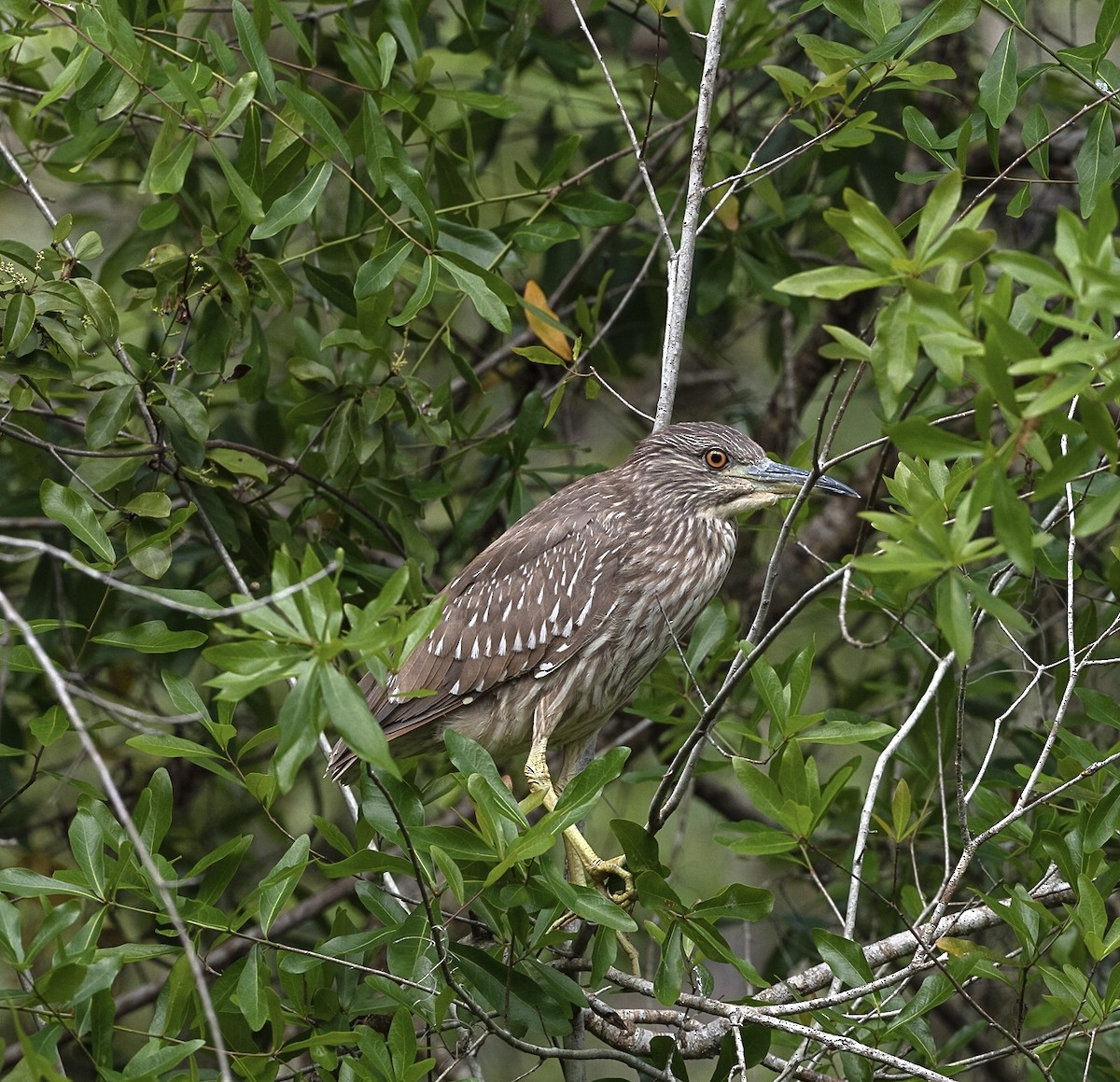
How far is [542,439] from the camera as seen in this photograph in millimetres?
4062

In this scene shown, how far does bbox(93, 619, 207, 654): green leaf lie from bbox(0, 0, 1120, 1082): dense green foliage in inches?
2.5

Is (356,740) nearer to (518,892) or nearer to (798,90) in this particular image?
(518,892)

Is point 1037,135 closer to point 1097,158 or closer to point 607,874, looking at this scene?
point 1097,158

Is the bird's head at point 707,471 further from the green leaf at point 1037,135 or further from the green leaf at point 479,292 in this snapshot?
the green leaf at point 1037,135

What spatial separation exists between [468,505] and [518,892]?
1807mm

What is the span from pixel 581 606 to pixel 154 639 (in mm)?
1298

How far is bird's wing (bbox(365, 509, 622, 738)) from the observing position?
354 centimetres

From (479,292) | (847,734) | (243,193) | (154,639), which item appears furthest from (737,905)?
(243,193)

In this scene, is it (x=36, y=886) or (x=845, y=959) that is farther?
(x=845, y=959)

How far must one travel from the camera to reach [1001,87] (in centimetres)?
282

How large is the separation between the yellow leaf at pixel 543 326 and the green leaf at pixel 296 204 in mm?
625

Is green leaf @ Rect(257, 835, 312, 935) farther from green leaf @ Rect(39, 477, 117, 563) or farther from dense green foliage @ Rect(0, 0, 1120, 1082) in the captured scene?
green leaf @ Rect(39, 477, 117, 563)

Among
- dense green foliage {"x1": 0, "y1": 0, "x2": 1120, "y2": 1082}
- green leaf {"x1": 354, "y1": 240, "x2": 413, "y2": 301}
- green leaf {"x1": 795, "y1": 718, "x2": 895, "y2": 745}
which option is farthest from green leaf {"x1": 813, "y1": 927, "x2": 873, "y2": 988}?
green leaf {"x1": 354, "y1": 240, "x2": 413, "y2": 301}

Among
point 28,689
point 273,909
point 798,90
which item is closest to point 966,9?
point 798,90
